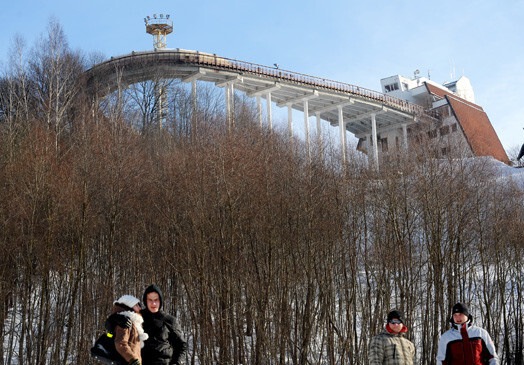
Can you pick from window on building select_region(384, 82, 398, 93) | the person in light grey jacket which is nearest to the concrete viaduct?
window on building select_region(384, 82, 398, 93)

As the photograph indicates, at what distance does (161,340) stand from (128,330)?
0.55 m

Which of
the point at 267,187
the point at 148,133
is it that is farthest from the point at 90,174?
the point at 148,133

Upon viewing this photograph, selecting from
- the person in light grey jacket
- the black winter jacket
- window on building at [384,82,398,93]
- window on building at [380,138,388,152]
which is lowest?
the person in light grey jacket

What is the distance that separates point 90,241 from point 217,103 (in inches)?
→ 979

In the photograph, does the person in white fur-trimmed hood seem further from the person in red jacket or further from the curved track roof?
the curved track roof

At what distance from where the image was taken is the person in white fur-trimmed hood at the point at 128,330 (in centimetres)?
440

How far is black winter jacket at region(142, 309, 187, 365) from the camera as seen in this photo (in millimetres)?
4926

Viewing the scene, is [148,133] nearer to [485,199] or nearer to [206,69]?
[206,69]

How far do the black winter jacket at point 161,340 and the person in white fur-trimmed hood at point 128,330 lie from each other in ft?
0.69

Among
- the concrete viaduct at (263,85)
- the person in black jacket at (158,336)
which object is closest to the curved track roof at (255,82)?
the concrete viaduct at (263,85)

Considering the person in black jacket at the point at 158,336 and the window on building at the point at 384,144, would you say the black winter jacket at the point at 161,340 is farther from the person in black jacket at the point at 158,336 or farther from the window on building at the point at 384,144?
the window on building at the point at 384,144

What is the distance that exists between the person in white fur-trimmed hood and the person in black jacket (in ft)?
0.71

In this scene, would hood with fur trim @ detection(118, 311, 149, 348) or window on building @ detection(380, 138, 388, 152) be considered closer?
hood with fur trim @ detection(118, 311, 149, 348)

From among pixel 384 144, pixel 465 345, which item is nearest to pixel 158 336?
pixel 465 345
